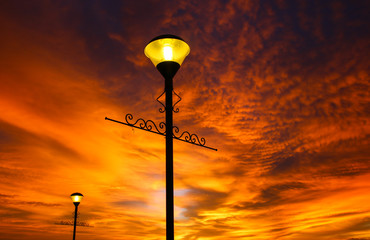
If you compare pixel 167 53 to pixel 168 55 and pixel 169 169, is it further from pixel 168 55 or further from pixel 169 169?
pixel 169 169

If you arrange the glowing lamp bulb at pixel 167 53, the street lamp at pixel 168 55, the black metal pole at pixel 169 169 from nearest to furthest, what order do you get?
the black metal pole at pixel 169 169 → the street lamp at pixel 168 55 → the glowing lamp bulb at pixel 167 53

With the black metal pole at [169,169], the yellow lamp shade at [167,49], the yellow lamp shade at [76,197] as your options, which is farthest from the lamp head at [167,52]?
the yellow lamp shade at [76,197]

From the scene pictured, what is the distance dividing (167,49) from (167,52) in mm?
59

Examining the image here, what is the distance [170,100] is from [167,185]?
64.4 inches

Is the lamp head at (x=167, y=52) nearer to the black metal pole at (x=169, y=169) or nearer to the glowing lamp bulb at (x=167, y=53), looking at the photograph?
the glowing lamp bulb at (x=167, y=53)

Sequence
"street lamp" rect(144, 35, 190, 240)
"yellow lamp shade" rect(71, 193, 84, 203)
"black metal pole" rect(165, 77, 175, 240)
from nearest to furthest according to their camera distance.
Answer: "black metal pole" rect(165, 77, 175, 240), "street lamp" rect(144, 35, 190, 240), "yellow lamp shade" rect(71, 193, 84, 203)

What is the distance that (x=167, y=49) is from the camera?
6590mm

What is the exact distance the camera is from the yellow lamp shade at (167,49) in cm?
649

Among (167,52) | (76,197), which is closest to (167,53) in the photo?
(167,52)

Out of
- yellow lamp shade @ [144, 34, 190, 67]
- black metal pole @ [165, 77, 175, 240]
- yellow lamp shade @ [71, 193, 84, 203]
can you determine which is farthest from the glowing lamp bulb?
yellow lamp shade @ [71, 193, 84, 203]

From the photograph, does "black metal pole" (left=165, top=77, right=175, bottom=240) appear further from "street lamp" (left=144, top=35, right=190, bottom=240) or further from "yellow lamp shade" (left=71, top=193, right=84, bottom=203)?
"yellow lamp shade" (left=71, top=193, right=84, bottom=203)

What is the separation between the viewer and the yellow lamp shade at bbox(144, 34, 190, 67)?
6.49 m

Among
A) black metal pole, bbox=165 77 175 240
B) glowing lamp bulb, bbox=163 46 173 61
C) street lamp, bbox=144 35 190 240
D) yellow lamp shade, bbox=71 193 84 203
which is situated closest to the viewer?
black metal pole, bbox=165 77 175 240

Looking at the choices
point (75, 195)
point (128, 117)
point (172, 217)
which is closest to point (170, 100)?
point (128, 117)
